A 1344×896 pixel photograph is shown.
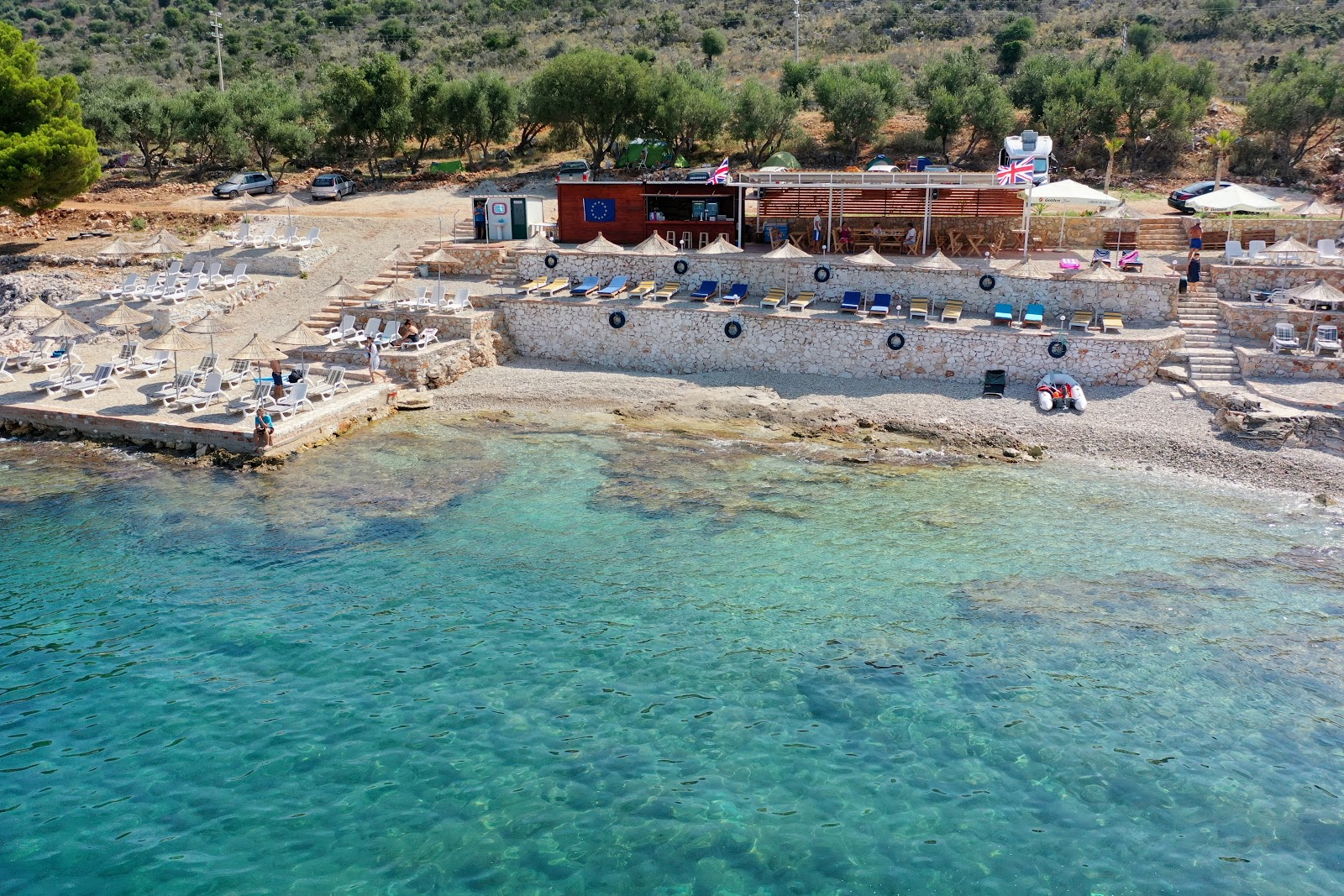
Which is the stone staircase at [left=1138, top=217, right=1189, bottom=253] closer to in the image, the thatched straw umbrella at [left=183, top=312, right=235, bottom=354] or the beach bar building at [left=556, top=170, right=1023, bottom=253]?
the beach bar building at [left=556, top=170, right=1023, bottom=253]

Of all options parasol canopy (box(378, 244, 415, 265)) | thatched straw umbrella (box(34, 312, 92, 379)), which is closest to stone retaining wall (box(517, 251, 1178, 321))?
parasol canopy (box(378, 244, 415, 265))

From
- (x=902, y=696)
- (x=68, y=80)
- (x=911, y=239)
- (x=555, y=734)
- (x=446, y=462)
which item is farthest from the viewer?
(x=68, y=80)

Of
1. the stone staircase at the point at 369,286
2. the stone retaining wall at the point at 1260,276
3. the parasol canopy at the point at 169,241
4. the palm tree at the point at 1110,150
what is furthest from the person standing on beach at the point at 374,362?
the palm tree at the point at 1110,150

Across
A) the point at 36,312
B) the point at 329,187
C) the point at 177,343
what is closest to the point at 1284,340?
the point at 177,343

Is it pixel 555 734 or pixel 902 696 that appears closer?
pixel 555 734

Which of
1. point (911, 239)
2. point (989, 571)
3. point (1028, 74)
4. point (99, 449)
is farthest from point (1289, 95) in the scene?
point (99, 449)

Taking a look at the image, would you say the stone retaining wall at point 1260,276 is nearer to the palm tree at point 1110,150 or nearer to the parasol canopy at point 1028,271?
the parasol canopy at point 1028,271

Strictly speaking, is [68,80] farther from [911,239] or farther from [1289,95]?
[1289,95]

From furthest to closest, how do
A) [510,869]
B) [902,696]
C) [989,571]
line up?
[989,571] < [902,696] < [510,869]
